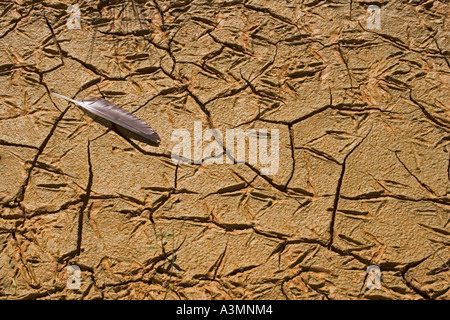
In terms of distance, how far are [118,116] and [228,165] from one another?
728 millimetres

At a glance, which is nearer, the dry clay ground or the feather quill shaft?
the dry clay ground

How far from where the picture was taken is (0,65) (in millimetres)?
3104

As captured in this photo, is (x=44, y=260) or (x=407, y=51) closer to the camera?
(x=44, y=260)

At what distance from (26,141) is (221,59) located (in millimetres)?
1294

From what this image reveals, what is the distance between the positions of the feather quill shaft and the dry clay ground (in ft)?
0.16

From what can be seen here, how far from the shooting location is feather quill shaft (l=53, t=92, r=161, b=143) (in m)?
2.81

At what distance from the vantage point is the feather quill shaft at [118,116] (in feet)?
9.23

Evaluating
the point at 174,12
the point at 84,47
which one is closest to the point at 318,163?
the point at 174,12

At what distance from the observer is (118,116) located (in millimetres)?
2852

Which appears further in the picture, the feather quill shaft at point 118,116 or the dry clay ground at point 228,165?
the feather quill shaft at point 118,116

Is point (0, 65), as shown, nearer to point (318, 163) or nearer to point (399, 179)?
point (318, 163)

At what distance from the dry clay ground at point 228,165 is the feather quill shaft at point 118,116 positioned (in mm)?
50

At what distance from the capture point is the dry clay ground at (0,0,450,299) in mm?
2430

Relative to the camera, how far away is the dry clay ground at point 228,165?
7.97 feet
